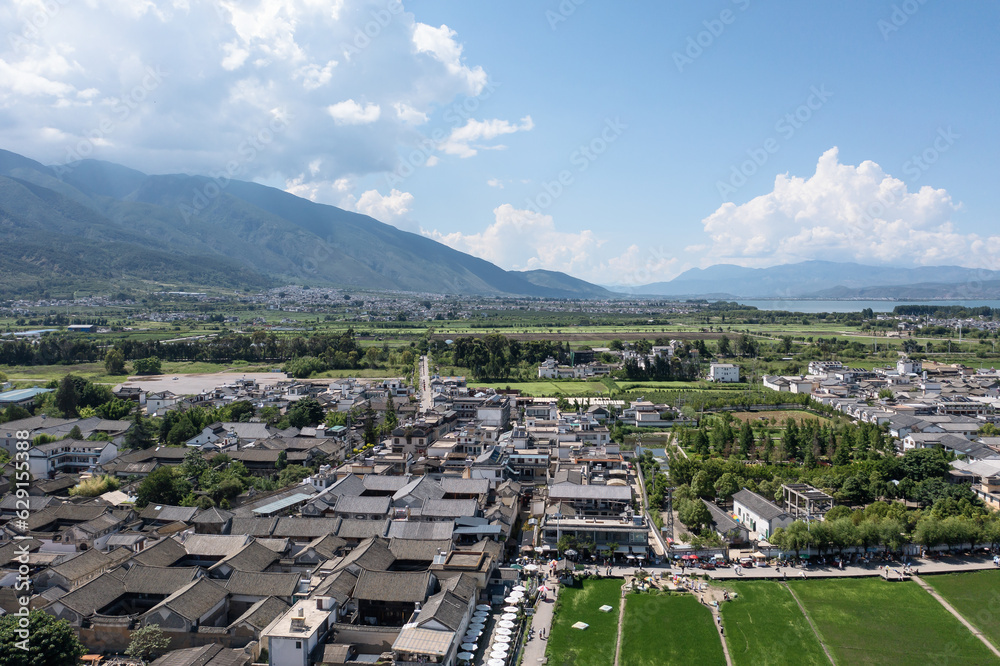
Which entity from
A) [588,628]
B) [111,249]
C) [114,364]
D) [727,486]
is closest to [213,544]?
[588,628]

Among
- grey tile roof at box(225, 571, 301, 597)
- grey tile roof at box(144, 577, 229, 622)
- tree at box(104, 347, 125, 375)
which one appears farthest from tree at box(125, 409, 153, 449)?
tree at box(104, 347, 125, 375)

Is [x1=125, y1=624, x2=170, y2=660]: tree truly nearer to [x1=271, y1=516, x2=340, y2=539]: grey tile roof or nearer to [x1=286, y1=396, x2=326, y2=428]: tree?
[x1=271, y1=516, x2=340, y2=539]: grey tile roof

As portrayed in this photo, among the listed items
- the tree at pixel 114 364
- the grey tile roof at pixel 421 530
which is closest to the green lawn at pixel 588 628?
the grey tile roof at pixel 421 530

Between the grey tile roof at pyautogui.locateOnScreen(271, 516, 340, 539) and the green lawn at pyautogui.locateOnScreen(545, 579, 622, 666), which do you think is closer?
the green lawn at pyautogui.locateOnScreen(545, 579, 622, 666)

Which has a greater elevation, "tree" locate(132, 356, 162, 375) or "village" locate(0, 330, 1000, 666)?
"tree" locate(132, 356, 162, 375)

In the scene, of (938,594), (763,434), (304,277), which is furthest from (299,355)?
(304,277)
